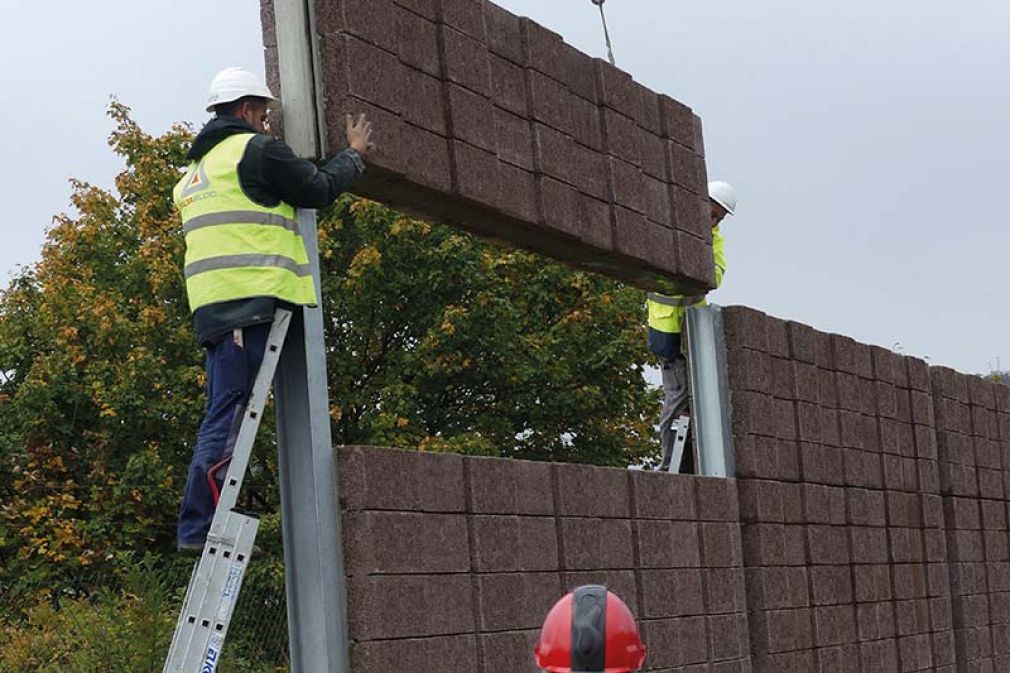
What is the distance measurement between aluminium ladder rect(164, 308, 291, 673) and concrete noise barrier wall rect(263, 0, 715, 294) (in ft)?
3.68

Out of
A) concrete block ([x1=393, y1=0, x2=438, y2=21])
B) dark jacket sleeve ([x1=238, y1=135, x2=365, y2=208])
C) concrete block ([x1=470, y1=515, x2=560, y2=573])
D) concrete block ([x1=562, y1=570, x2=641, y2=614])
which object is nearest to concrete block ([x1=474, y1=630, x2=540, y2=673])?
concrete block ([x1=470, y1=515, x2=560, y2=573])

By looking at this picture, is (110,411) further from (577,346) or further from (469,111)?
(469,111)

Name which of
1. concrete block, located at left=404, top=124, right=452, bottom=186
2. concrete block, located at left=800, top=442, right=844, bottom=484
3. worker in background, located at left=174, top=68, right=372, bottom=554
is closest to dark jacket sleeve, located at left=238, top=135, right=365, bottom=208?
worker in background, located at left=174, top=68, right=372, bottom=554

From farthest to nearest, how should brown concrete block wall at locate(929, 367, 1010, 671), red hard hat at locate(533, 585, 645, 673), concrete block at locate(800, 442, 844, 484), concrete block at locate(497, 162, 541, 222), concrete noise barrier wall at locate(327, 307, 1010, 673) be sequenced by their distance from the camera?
brown concrete block wall at locate(929, 367, 1010, 671)
concrete block at locate(800, 442, 844, 484)
concrete block at locate(497, 162, 541, 222)
concrete noise barrier wall at locate(327, 307, 1010, 673)
red hard hat at locate(533, 585, 645, 673)

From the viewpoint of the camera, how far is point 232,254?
602 cm

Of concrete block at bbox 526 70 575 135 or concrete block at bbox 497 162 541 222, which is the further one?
concrete block at bbox 526 70 575 135

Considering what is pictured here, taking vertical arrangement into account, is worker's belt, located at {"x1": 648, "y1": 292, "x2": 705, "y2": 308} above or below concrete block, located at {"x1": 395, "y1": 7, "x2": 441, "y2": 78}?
below

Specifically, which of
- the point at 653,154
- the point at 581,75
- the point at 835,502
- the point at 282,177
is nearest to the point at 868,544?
the point at 835,502

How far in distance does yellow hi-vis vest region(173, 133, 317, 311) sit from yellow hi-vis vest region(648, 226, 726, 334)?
383 centimetres

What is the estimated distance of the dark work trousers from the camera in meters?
9.77

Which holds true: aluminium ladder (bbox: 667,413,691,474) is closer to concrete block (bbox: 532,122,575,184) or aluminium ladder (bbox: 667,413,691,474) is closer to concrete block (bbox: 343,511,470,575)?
concrete block (bbox: 532,122,575,184)

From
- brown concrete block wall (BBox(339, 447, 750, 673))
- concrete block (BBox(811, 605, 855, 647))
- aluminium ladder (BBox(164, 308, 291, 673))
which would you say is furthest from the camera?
concrete block (BBox(811, 605, 855, 647))

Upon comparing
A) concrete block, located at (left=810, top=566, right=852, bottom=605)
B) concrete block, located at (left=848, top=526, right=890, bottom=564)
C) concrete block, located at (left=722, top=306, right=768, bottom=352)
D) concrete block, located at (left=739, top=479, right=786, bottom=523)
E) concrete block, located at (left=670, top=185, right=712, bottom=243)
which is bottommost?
concrete block, located at (left=810, top=566, right=852, bottom=605)

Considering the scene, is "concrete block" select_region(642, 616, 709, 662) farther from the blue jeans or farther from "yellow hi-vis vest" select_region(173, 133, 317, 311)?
"yellow hi-vis vest" select_region(173, 133, 317, 311)
